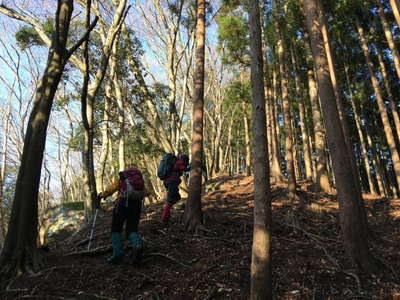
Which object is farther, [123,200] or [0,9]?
[0,9]

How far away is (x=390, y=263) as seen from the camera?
14.8ft

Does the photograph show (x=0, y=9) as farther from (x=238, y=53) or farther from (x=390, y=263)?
(x=238, y=53)

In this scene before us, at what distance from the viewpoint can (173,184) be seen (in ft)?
20.2

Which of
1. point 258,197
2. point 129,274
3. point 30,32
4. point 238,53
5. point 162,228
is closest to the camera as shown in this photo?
point 258,197

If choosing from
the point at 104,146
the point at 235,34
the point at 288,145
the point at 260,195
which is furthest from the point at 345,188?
the point at 235,34

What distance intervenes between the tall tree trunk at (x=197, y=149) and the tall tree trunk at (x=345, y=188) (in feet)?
8.73

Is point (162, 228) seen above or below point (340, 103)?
below

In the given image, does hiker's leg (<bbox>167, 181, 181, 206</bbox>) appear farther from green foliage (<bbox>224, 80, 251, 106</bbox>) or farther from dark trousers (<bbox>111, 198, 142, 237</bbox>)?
green foliage (<bbox>224, 80, 251, 106</bbox>)

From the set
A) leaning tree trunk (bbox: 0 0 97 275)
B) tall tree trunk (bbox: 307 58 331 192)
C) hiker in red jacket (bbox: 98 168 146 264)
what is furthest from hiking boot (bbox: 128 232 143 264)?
tall tree trunk (bbox: 307 58 331 192)

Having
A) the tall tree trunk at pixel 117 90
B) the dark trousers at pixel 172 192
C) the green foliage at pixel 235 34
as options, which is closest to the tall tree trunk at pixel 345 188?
the dark trousers at pixel 172 192

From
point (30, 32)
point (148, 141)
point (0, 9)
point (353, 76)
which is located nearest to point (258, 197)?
point (0, 9)

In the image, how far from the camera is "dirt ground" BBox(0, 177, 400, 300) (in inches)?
139

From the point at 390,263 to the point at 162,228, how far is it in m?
3.94

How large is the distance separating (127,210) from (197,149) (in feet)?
7.89
